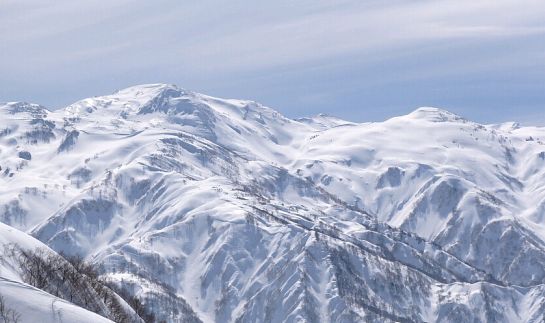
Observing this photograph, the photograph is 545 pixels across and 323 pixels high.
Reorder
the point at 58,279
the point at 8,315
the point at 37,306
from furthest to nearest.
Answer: the point at 58,279
the point at 37,306
the point at 8,315

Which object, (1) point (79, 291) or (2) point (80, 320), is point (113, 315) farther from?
(2) point (80, 320)

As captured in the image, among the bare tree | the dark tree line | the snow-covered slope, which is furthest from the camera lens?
the dark tree line

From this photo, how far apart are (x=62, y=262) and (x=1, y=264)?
9.93 m

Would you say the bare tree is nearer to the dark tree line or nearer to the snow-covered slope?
the snow-covered slope

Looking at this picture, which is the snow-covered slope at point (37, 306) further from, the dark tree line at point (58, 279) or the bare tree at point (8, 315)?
the dark tree line at point (58, 279)

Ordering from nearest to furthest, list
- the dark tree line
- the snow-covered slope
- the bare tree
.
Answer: the bare tree
the snow-covered slope
the dark tree line

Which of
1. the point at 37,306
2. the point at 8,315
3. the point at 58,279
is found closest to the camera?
the point at 8,315

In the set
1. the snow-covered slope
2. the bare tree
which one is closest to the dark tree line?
the snow-covered slope

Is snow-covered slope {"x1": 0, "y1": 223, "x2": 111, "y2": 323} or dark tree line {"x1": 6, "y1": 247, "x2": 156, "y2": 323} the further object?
dark tree line {"x1": 6, "y1": 247, "x2": 156, "y2": 323}

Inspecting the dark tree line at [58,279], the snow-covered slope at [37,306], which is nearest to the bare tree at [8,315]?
the snow-covered slope at [37,306]

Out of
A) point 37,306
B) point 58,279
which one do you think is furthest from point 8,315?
point 58,279

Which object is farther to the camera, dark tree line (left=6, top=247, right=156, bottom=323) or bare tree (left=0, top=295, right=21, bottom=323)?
dark tree line (left=6, top=247, right=156, bottom=323)

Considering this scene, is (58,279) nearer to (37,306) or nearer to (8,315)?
(37,306)

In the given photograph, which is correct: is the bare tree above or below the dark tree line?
above
